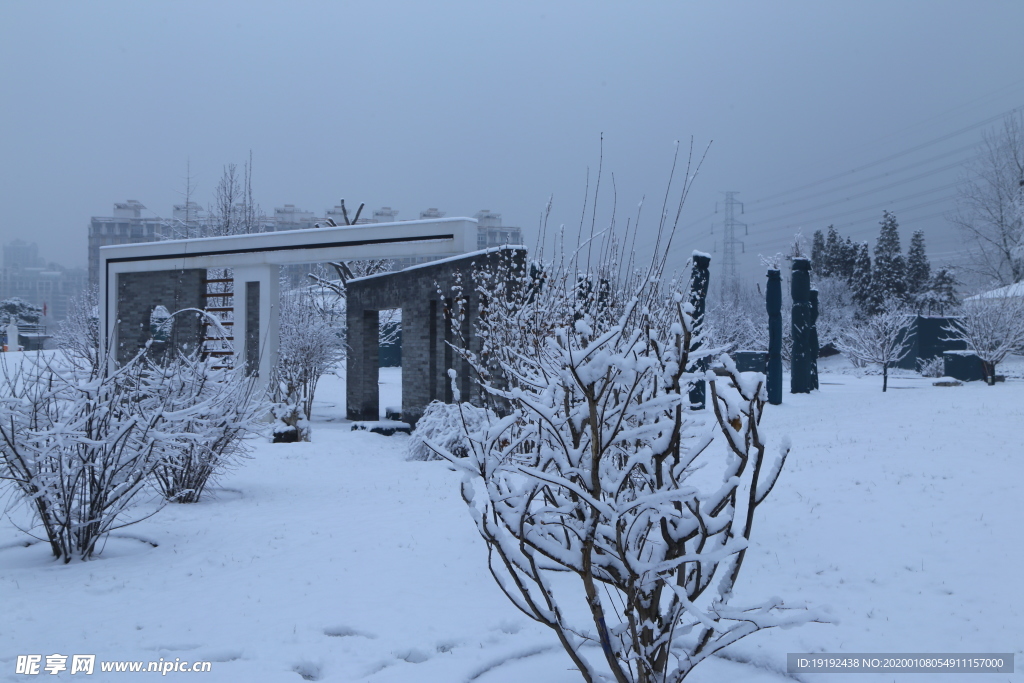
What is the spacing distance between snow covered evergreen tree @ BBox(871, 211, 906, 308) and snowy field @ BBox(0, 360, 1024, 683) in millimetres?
32691

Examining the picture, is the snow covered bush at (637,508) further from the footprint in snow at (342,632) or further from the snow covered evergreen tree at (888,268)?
the snow covered evergreen tree at (888,268)

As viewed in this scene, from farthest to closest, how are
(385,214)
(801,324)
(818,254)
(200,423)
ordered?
1. (385,214)
2. (818,254)
3. (801,324)
4. (200,423)

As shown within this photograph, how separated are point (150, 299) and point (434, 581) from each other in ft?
42.6

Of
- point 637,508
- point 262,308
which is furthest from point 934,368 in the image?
point 637,508

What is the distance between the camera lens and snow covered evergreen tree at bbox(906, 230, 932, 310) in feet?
123

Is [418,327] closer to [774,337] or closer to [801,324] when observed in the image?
[774,337]

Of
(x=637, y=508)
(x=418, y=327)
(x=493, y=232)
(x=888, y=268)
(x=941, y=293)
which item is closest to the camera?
(x=637, y=508)

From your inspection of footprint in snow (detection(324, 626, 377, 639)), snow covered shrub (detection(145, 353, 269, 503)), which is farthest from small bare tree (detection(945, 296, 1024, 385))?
footprint in snow (detection(324, 626, 377, 639))

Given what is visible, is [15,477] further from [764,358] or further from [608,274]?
[764,358]

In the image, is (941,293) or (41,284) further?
(41,284)

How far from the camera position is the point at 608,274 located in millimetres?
6094

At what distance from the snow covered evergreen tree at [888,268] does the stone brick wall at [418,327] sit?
99.1 ft

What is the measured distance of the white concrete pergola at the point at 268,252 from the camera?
13016 mm

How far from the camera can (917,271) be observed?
38500 mm
